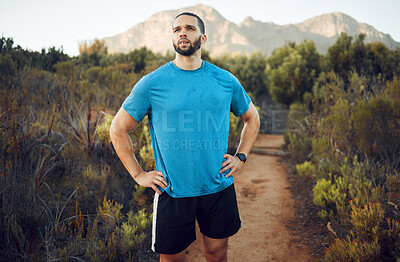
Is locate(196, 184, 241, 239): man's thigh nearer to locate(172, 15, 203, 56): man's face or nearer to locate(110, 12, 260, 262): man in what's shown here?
locate(110, 12, 260, 262): man

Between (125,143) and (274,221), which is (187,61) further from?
(274,221)

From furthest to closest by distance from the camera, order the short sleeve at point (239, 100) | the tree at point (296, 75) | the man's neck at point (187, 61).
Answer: the tree at point (296, 75) → the short sleeve at point (239, 100) → the man's neck at point (187, 61)

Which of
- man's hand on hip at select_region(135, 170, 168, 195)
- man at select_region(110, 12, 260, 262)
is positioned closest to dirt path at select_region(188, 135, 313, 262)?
man at select_region(110, 12, 260, 262)

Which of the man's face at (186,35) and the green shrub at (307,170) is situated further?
the green shrub at (307,170)

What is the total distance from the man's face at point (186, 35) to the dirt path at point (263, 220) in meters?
2.41

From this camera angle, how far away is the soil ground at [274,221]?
324 cm

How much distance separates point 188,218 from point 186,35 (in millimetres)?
1249

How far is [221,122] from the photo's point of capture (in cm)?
190

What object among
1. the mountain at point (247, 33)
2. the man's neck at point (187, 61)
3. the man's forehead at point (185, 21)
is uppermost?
the mountain at point (247, 33)

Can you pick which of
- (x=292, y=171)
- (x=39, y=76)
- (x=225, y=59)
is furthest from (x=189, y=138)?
(x=225, y=59)

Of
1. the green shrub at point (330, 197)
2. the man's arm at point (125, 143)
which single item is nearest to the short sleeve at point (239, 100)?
the man's arm at point (125, 143)

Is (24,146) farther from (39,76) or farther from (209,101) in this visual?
(39,76)

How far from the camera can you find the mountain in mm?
76438

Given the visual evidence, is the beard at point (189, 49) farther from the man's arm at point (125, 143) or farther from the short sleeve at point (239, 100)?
the man's arm at point (125, 143)
